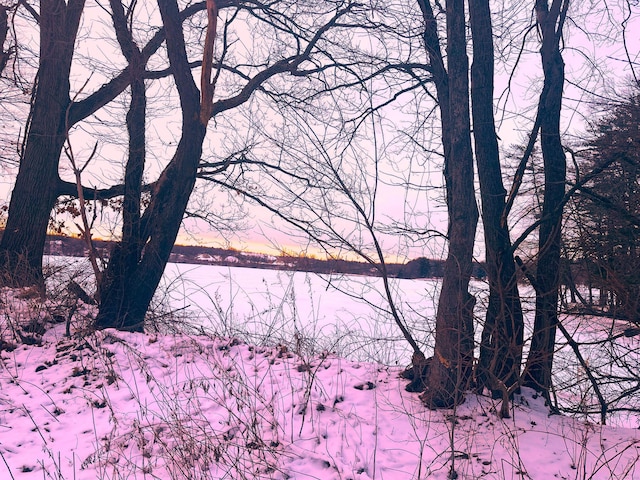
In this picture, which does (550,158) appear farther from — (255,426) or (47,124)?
(47,124)

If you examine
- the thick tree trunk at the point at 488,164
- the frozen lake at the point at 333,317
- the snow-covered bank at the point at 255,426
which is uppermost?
the thick tree trunk at the point at 488,164

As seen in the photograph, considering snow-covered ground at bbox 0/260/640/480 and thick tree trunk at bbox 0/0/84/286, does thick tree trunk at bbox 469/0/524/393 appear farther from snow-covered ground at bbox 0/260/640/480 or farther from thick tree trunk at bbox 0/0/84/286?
thick tree trunk at bbox 0/0/84/286

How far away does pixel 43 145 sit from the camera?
9312 millimetres

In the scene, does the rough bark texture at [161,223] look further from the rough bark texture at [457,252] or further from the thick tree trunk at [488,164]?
the thick tree trunk at [488,164]

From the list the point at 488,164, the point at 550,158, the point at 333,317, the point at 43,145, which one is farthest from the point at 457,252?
the point at 43,145

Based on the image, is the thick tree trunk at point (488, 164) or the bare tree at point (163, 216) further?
the bare tree at point (163, 216)

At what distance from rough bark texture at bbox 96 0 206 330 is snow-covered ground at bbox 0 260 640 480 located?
0.76 metres

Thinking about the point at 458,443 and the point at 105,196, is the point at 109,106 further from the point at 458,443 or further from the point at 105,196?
the point at 458,443

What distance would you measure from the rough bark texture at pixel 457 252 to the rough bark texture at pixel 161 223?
399cm

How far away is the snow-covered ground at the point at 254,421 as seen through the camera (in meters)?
4.36

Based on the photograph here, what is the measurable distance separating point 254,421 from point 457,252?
276cm

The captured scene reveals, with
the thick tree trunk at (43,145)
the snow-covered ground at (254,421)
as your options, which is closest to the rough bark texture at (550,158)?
the snow-covered ground at (254,421)

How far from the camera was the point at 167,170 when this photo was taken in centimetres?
806

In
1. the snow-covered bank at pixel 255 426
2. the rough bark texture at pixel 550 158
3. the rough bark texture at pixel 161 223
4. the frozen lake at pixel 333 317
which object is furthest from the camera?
the rough bark texture at pixel 161 223
